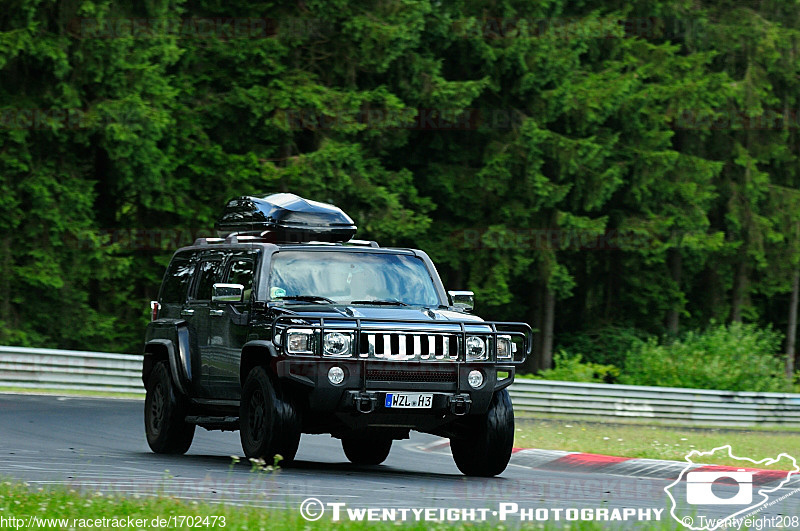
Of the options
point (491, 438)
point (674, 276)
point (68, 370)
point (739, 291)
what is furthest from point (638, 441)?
point (739, 291)

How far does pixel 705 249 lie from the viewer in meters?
45.4

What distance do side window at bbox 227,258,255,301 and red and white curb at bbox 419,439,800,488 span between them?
13.5 feet

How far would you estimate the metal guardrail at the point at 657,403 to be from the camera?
92.5 ft

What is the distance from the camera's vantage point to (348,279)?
1284cm

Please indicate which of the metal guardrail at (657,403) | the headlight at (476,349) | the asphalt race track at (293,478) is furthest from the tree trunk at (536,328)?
the headlight at (476,349)

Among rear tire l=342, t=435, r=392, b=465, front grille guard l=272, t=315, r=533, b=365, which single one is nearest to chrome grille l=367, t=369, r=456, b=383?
front grille guard l=272, t=315, r=533, b=365

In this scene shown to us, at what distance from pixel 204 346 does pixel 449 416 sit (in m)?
2.92

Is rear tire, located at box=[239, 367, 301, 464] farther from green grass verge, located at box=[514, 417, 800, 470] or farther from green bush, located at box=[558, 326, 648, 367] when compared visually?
green bush, located at box=[558, 326, 648, 367]

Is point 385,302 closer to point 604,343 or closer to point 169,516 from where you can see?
point 169,516

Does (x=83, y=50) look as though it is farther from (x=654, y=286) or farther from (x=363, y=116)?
(x=654, y=286)

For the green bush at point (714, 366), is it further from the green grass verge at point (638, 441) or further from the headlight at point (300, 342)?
the headlight at point (300, 342)

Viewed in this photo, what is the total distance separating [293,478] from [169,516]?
3.13 metres

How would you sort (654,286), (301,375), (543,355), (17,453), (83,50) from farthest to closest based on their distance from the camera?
(654,286) → (543,355) → (83,50) → (17,453) → (301,375)

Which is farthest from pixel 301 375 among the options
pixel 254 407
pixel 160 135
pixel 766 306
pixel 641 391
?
pixel 766 306
